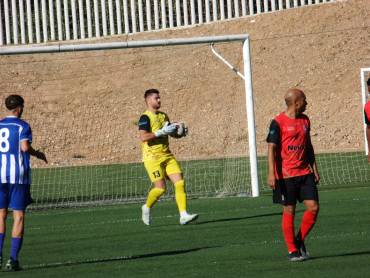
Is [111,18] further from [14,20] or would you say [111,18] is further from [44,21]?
[14,20]

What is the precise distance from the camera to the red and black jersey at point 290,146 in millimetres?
12562

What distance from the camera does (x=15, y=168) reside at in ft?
42.6

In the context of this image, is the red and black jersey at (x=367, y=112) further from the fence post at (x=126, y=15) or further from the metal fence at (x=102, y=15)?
the fence post at (x=126, y=15)

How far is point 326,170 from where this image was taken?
92.6 ft

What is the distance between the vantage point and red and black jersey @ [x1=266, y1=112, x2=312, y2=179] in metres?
12.6

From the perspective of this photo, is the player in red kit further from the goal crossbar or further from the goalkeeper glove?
the goal crossbar

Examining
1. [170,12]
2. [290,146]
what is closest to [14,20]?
[170,12]

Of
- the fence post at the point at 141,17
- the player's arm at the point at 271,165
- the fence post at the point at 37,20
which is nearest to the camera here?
the player's arm at the point at 271,165

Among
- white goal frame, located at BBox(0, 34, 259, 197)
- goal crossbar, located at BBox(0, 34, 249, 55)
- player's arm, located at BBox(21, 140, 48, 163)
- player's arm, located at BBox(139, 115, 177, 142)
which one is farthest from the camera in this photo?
white goal frame, located at BBox(0, 34, 259, 197)

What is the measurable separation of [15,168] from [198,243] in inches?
113

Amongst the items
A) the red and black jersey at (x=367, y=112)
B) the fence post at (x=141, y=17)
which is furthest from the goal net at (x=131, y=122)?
the red and black jersey at (x=367, y=112)

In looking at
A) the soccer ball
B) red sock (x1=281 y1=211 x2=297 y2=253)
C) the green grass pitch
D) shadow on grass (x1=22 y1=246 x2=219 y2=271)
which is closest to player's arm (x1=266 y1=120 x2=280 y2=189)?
red sock (x1=281 y1=211 x2=297 y2=253)

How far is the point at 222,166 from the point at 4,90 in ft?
35.2

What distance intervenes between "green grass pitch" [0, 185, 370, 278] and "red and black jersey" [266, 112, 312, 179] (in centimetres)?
94
